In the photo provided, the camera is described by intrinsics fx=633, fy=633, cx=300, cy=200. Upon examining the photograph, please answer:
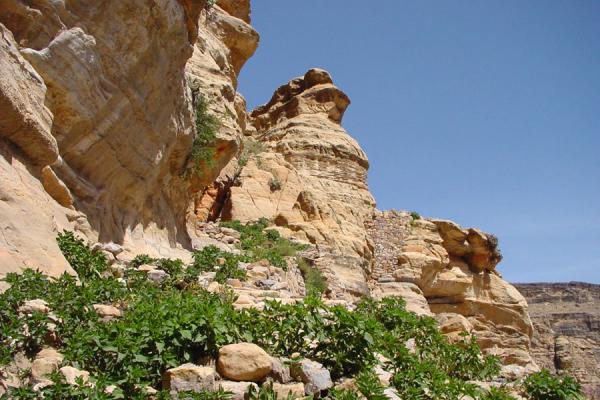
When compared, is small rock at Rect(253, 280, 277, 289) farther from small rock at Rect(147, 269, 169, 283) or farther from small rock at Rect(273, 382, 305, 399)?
small rock at Rect(273, 382, 305, 399)

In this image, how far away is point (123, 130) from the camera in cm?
975

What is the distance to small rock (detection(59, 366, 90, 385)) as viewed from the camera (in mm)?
4324

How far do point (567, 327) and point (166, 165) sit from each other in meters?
51.5

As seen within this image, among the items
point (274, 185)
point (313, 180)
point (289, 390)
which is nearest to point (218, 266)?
point (289, 390)

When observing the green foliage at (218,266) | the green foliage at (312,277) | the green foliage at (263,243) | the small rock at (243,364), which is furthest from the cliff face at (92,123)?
the green foliage at (312,277)

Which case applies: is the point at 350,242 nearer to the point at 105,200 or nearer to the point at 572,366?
the point at 105,200

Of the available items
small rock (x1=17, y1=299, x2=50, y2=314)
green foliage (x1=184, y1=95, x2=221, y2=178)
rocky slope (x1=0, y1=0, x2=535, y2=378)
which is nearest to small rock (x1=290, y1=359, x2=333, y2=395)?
small rock (x1=17, y1=299, x2=50, y2=314)

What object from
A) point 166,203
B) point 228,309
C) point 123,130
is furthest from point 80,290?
point 166,203

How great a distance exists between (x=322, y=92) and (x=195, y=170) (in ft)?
52.1

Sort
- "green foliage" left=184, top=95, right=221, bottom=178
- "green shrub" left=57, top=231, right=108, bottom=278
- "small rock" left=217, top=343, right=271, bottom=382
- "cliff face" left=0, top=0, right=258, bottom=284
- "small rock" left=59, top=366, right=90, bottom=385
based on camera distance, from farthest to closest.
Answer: "green foliage" left=184, top=95, right=221, bottom=178 → "green shrub" left=57, top=231, right=108, bottom=278 → "cliff face" left=0, top=0, right=258, bottom=284 → "small rock" left=217, top=343, right=271, bottom=382 → "small rock" left=59, top=366, right=90, bottom=385

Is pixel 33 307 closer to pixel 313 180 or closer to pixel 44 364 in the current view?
pixel 44 364

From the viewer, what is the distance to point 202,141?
13.7 m

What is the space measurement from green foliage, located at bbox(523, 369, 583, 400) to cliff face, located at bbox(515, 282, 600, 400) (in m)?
23.6

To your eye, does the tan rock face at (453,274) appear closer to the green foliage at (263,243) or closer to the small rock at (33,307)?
the green foliage at (263,243)
